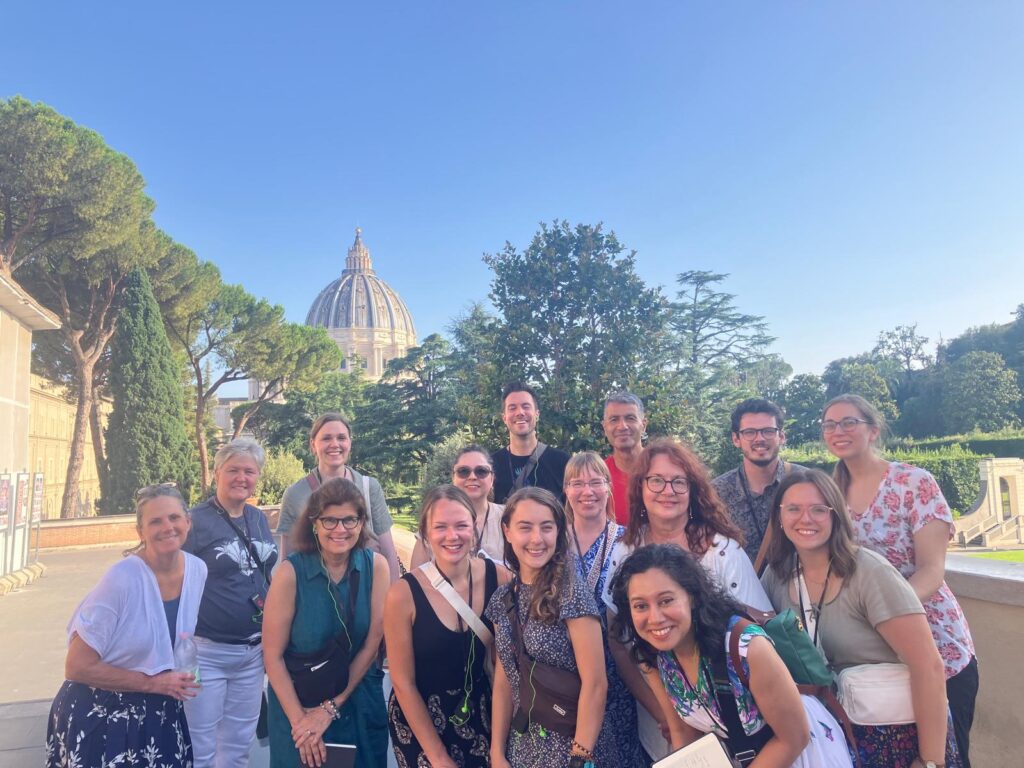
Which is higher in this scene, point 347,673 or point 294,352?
point 294,352

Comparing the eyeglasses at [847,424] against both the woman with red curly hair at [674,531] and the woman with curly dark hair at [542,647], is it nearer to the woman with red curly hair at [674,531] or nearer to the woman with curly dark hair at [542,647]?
the woman with red curly hair at [674,531]

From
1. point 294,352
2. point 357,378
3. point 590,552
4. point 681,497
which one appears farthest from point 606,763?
point 357,378

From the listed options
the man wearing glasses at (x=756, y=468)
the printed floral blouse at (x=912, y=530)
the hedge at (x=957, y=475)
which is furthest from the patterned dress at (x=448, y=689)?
the hedge at (x=957, y=475)

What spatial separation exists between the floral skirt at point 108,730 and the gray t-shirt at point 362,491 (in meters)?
0.97

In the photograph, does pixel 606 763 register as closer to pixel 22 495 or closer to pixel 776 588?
pixel 776 588

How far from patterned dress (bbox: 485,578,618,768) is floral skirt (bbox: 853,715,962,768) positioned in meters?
0.70

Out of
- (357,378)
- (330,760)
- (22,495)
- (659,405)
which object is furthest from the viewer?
(357,378)

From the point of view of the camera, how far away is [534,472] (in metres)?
3.55

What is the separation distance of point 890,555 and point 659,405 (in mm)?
7114

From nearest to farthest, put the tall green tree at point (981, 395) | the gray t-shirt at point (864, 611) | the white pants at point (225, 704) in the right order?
the gray t-shirt at point (864, 611)
the white pants at point (225, 704)
the tall green tree at point (981, 395)

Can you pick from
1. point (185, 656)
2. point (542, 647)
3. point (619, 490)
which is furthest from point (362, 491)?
point (542, 647)

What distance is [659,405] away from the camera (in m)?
9.44

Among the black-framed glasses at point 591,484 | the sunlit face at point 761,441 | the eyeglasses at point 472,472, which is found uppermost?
the sunlit face at point 761,441

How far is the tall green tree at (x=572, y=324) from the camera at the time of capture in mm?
9695
